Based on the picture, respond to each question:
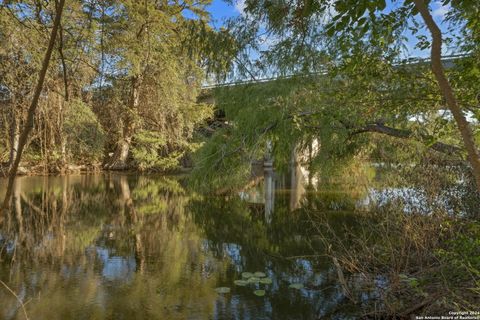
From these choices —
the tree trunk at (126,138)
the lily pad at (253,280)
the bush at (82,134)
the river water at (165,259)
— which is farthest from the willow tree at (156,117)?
the lily pad at (253,280)

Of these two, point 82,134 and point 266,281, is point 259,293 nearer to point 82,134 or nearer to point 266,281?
point 266,281

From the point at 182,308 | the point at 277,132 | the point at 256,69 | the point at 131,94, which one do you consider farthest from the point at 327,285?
the point at 131,94

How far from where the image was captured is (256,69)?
494 cm

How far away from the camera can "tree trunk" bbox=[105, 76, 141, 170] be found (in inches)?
681

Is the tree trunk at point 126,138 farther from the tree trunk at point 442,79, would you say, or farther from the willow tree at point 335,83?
the tree trunk at point 442,79

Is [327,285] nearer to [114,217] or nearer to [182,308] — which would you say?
[182,308]

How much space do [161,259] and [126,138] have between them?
13360mm

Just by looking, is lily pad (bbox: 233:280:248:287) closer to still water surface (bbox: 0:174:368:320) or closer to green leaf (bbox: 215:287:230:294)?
still water surface (bbox: 0:174:368:320)

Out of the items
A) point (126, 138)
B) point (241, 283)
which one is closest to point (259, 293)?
point (241, 283)

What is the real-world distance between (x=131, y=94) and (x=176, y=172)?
417 cm

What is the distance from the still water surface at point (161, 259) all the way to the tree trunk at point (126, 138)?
7.01 meters

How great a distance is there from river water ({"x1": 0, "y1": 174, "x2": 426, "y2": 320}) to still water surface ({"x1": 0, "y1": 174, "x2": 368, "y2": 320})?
0.6 inches

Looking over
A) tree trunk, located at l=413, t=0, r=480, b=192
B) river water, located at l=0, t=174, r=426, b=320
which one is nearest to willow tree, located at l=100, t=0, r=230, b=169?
river water, located at l=0, t=174, r=426, b=320

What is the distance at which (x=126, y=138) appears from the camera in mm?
18344
